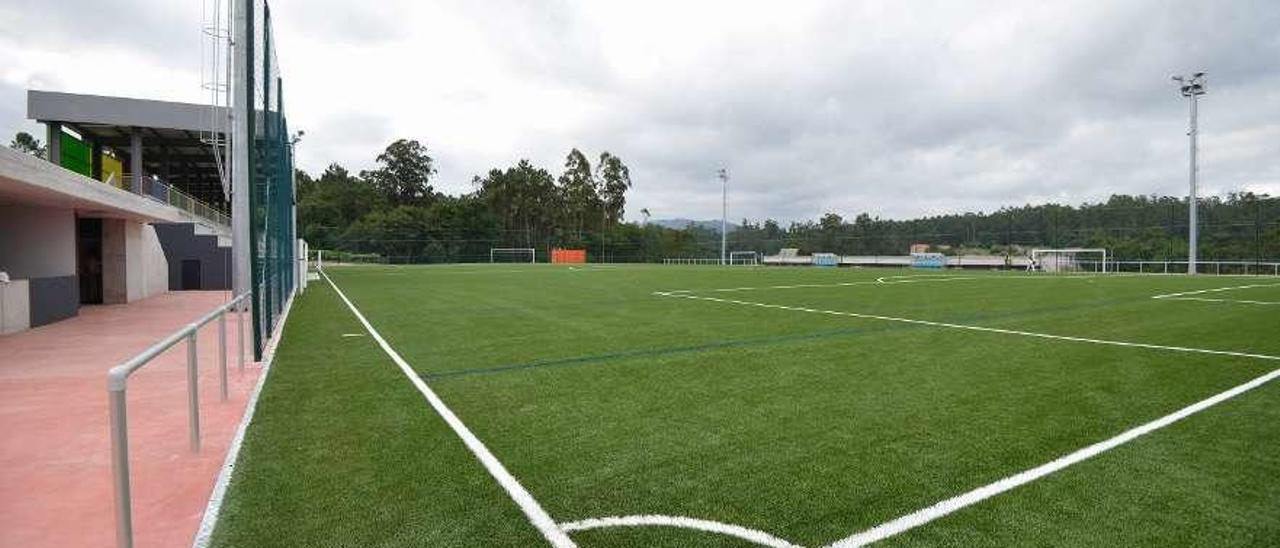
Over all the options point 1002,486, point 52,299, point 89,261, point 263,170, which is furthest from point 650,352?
point 89,261

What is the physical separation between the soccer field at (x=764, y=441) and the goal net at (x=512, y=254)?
5953 cm

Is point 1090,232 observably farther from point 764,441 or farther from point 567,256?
point 764,441

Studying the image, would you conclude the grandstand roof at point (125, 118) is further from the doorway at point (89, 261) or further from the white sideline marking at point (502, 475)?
the white sideline marking at point (502, 475)

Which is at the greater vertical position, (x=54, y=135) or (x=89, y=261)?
(x=54, y=135)

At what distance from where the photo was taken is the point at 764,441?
4898mm

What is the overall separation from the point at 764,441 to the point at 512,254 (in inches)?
2625

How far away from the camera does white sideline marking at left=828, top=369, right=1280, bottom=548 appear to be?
10.9 feet

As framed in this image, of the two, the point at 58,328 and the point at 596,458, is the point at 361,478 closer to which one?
the point at 596,458

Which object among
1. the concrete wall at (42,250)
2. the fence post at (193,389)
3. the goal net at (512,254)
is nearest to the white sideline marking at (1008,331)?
the fence post at (193,389)

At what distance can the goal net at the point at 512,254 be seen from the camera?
228ft

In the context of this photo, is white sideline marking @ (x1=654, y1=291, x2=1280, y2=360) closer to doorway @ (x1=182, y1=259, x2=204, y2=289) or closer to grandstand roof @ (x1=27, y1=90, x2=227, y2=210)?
doorway @ (x1=182, y1=259, x2=204, y2=289)

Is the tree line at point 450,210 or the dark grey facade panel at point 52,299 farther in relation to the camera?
the tree line at point 450,210

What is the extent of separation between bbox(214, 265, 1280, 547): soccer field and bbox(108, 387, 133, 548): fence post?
63 centimetres

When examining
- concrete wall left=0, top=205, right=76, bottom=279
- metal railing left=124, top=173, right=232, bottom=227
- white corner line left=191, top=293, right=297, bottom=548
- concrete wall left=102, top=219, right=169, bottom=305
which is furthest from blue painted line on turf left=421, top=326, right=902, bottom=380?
metal railing left=124, top=173, right=232, bottom=227
